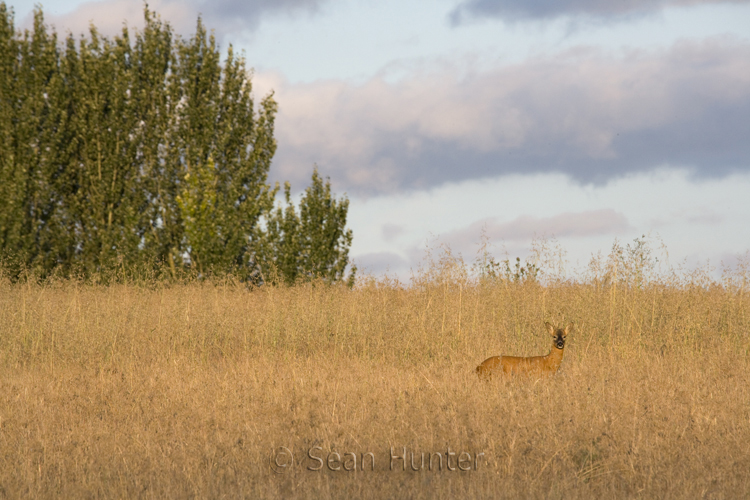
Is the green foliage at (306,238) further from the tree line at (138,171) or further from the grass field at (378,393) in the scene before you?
the grass field at (378,393)

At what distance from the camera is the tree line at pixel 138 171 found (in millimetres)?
17312

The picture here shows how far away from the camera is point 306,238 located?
1736 cm

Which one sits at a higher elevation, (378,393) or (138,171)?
(138,171)

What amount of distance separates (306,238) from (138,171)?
5446 millimetres

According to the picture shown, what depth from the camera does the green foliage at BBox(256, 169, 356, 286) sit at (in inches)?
682

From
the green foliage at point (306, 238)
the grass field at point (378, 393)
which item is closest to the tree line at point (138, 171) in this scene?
the green foliage at point (306, 238)

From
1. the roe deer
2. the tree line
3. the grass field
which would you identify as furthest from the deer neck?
the tree line

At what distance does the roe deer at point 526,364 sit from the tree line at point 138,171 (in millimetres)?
10524

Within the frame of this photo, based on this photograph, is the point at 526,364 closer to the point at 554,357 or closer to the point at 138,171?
the point at 554,357

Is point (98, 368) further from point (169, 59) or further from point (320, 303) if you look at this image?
point (169, 59)

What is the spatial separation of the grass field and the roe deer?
17 centimetres

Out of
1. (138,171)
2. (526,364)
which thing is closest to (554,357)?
(526,364)

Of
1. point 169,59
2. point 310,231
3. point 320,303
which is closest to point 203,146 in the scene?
point 169,59

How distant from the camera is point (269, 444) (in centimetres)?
471
